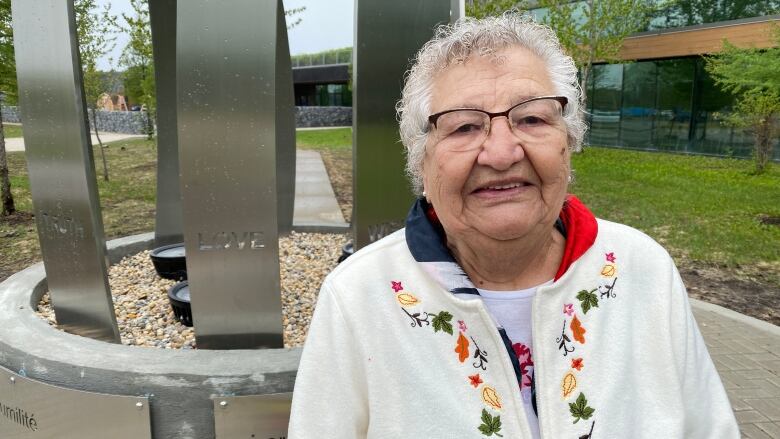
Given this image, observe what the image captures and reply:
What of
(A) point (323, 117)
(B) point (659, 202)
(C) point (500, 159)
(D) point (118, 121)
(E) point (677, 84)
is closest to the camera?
(C) point (500, 159)

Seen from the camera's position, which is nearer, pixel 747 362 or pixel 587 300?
pixel 587 300

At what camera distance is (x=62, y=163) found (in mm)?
3768

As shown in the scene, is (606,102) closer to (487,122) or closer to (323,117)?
(323,117)

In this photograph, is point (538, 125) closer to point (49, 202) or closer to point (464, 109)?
point (464, 109)

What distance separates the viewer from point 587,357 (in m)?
1.89

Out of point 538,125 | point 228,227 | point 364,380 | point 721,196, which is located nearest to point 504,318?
point 364,380

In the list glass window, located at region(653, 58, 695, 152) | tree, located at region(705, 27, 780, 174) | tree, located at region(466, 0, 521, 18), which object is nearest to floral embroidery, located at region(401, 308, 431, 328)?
tree, located at region(705, 27, 780, 174)

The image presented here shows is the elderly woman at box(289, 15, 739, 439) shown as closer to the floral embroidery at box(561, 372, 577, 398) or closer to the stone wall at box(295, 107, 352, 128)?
the floral embroidery at box(561, 372, 577, 398)

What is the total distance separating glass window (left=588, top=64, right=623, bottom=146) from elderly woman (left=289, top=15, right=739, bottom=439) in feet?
76.6

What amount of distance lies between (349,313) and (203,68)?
6.32ft

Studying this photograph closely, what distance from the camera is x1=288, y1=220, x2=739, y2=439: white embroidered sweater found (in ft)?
6.02

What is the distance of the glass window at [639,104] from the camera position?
902 inches

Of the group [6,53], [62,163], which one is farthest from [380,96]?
[6,53]

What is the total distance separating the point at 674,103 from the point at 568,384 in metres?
23.1
